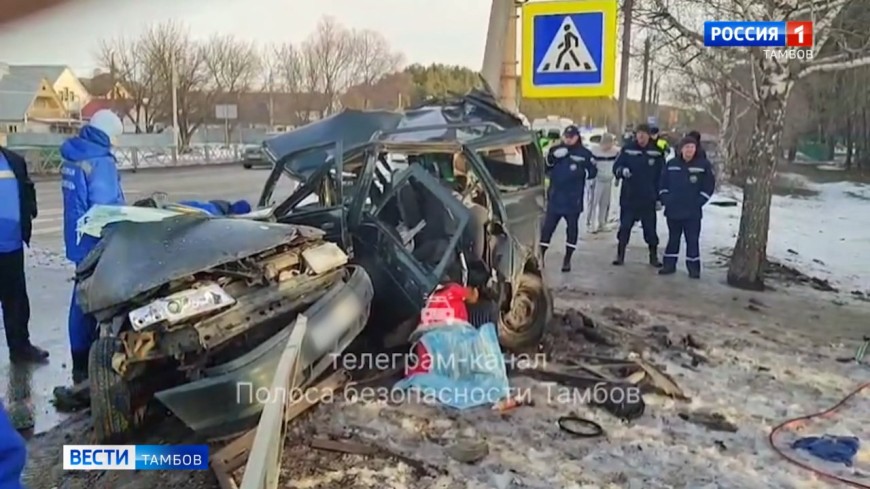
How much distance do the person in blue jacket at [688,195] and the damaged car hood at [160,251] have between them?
5.82 metres

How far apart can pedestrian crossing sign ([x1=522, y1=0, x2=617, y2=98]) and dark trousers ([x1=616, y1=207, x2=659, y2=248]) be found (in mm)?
3784

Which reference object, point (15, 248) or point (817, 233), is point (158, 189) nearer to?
point (15, 248)

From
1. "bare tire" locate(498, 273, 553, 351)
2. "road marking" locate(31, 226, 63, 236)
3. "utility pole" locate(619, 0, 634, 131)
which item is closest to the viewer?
"bare tire" locate(498, 273, 553, 351)

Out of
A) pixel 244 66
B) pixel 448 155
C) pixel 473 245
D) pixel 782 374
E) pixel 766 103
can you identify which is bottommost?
pixel 782 374

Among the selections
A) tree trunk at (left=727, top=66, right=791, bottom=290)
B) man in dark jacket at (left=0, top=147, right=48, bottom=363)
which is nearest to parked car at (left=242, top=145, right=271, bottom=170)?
man in dark jacket at (left=0, top=147, right=48, bottom=363)

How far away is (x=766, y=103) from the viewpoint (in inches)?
309

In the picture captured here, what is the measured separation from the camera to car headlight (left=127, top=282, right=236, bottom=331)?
3.26m

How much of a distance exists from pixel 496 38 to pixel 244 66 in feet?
94.2

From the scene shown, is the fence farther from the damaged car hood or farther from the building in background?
the damaged car hood

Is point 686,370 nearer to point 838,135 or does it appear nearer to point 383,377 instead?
point 383,377

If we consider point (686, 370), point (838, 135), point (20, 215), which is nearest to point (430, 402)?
point (686, 370)

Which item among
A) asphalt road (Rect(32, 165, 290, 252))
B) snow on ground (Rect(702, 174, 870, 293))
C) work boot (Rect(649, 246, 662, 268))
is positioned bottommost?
snow on ground (Rect(702, 174, 870, 293))

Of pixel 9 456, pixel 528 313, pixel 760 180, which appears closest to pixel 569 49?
pixel 528 313

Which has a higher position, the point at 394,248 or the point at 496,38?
the point at 496,38
